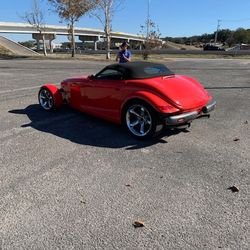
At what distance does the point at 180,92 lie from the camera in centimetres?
568

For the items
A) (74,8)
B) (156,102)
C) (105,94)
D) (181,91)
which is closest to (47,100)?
(105,94)

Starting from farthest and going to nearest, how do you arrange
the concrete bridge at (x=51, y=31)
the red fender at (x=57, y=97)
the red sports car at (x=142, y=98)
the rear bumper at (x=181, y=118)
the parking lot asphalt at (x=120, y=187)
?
the concrete bridge at (x=51, y=31)
the red fender at (x=57, y=97)
the red sports car at (x=142, y=98)
the rear bumper at (x=181, y=118)
the parking lot asphalt at (x=120, y=187)

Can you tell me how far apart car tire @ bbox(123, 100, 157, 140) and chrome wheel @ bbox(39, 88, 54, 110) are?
2.54m

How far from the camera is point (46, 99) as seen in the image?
311 inches

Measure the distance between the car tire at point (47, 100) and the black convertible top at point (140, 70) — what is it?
6.57 feet

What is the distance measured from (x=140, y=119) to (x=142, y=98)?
42cm

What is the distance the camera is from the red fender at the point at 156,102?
5.25 metres

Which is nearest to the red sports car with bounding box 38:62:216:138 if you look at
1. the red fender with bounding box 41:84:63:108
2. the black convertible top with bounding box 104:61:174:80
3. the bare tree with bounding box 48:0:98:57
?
the black convertible top with bounding box 104:61:174:80

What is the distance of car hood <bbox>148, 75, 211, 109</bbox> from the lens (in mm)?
5449

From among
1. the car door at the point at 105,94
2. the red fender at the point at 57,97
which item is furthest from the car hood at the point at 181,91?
the red fender at the point at 57,97

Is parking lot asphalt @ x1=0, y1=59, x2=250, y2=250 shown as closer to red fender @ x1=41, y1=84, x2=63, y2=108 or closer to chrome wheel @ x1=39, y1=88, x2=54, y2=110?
red fender @ x1=41, y1=84, x2=63, y2=108

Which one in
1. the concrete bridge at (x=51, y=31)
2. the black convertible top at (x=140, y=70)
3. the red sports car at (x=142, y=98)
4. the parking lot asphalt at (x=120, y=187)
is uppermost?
the concrete bridge at (x=51, y=31)

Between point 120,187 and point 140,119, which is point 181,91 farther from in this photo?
point 120,187

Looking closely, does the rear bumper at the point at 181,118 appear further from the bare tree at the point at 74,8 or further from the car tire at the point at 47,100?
the bare tree at the point at 74,8
